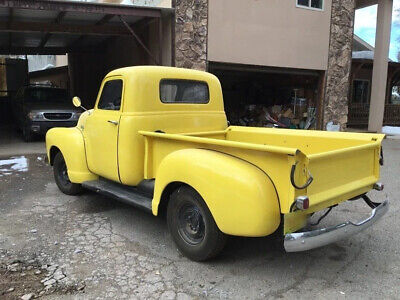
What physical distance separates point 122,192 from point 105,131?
0.85m

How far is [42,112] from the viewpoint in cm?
1127

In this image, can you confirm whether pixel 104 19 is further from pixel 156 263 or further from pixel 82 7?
pixel 156 263

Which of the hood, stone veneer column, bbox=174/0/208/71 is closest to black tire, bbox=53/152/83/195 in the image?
stone veneer column, bbox=174/0/208/71

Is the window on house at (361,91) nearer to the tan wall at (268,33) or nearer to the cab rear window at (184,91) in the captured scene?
the tan wall at (268,33)

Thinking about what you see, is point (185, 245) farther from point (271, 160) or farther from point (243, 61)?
point (243, 61)

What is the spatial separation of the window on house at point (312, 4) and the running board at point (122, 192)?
10105 mm

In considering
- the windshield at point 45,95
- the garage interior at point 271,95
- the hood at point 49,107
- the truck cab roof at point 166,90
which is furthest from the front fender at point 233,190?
the windshield at point 45,95

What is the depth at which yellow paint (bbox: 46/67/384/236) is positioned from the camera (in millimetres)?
3121

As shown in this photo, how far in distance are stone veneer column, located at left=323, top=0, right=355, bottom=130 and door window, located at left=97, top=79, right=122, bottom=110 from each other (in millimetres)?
10191

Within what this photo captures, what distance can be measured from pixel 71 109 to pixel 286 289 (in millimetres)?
10111

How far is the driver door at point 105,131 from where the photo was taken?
479 centimetres

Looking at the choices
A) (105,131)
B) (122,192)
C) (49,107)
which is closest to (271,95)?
(49,107)

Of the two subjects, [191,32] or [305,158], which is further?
[191,32]

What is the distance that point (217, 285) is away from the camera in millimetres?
3365
